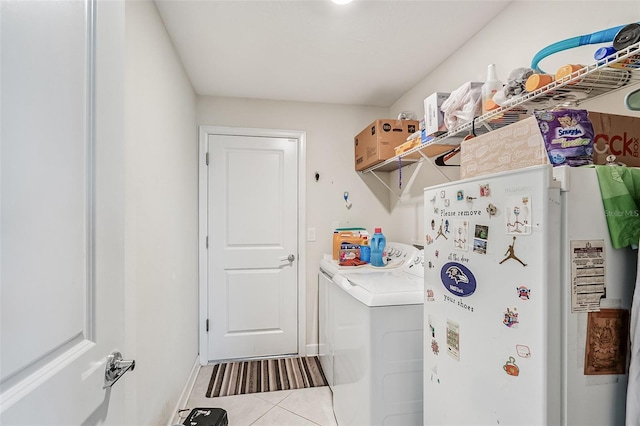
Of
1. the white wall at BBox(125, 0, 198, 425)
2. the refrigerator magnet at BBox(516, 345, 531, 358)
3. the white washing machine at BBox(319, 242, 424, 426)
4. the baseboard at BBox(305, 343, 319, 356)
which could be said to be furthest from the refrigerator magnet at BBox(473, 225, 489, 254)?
the baseboard at BBox(305, 343, 319, 356)

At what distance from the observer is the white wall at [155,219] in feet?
4.18

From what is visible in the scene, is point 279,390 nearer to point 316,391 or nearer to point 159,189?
point 316,391

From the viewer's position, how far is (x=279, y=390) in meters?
2.28

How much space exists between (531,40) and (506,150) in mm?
921

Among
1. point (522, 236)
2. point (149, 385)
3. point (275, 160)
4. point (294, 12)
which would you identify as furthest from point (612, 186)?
point (275, 160)

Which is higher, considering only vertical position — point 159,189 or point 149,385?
point 159,189

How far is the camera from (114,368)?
0.65 m

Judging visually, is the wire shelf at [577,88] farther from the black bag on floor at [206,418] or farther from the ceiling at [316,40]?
the black bag on floor at [206,418]

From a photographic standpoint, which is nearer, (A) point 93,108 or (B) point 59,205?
(B) point 59,205

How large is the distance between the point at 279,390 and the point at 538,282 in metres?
2.10

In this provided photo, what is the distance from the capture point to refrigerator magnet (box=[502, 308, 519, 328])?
2.64ft

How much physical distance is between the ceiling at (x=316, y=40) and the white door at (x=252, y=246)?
22.6 inches

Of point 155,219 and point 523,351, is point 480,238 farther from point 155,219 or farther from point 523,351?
point 155,219

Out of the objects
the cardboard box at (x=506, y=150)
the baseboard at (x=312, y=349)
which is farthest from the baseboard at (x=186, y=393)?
the cardboard box at (x=506, y=150)
